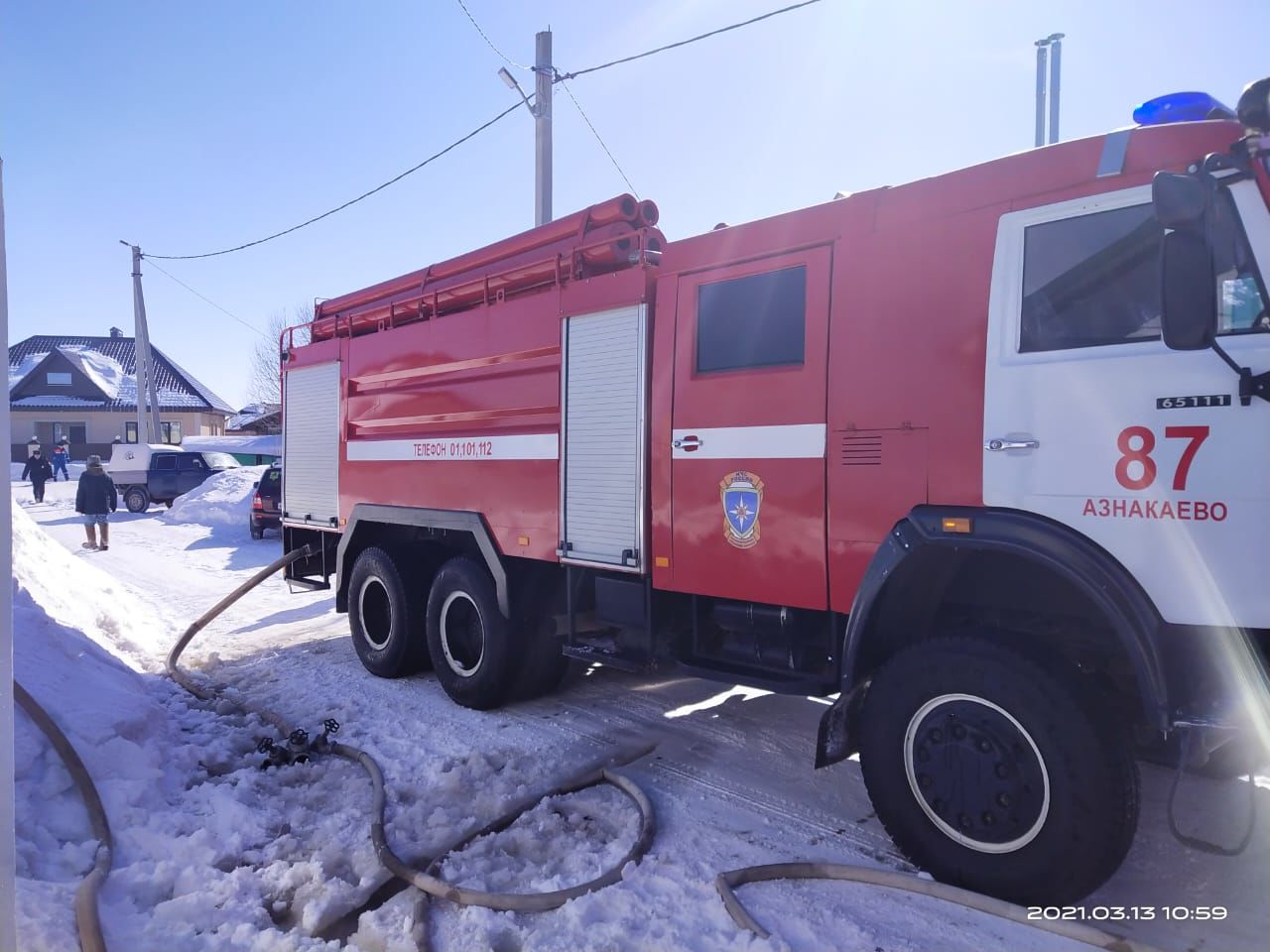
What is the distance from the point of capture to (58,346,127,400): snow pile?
46438mm

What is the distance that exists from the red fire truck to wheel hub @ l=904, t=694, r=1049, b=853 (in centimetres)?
1

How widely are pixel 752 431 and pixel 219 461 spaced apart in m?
24.8

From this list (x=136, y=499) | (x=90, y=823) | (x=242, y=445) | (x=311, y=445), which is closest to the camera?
(x=90, y=823)

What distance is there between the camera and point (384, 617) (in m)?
7.04

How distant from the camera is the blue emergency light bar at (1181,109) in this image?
3123mm

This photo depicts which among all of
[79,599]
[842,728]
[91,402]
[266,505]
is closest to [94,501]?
[266,505]

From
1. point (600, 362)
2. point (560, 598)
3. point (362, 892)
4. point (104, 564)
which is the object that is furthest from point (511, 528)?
point (104, 564)

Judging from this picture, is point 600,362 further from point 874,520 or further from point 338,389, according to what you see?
point 338,389

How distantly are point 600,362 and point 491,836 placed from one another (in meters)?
2.64

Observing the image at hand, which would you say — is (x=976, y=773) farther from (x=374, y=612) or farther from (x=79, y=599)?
(x=79, y=599)

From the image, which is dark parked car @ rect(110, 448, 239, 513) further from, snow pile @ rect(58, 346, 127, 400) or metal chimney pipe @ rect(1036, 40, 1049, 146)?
snow pile @ rect(58, 346, 127, 400)

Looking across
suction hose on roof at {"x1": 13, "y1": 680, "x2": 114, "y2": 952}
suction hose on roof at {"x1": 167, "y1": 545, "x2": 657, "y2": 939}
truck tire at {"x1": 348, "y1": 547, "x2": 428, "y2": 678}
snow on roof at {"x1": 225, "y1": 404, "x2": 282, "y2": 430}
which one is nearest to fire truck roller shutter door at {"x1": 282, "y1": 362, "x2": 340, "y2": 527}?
truck tire at {"x1": 348, "y1": 547, "x2": 428, "y2": 678}

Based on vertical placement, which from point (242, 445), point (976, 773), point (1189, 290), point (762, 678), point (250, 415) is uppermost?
point (250, 415)

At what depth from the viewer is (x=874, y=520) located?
3.65 meters
